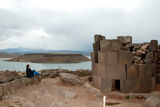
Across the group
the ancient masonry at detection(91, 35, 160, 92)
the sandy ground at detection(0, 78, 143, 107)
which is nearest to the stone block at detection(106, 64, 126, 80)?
the ancient masonry at detection(91, 35, 160, 92)

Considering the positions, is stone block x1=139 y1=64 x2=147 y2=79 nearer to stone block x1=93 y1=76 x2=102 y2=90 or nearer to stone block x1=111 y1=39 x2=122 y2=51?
stone block x1=111 y1=39 x2=122 y2=51

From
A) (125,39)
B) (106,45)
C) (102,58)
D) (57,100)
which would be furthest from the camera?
(125,39)

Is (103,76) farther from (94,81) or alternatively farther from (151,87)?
(151,87)

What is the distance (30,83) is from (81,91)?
270cm

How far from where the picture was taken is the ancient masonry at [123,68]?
7547 millimetres

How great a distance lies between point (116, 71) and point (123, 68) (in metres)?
0.38

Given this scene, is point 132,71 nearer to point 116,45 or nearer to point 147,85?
point 147,85

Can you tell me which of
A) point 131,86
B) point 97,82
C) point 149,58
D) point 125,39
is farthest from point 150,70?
point 97,82

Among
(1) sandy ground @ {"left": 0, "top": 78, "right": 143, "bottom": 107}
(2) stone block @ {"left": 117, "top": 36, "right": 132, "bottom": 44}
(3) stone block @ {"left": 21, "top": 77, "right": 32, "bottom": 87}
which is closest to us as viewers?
(1) sandy ground @ {"left": 0, "top": 78, "right": 143, "bottom": 107}

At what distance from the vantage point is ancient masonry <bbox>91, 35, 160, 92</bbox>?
755 centimetres

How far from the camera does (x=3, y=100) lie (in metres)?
5.11

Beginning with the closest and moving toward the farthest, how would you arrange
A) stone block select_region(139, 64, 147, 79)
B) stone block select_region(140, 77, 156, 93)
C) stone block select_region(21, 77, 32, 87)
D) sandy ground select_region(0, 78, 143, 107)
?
1. sandy ground select_region(0, 78, 143, 107)
2. stone block select_region(21, 77, 32, 87)
3. stone block select_region(139, 64, 147, 79)
4. stone block select_region(140, 77, 156, 93)

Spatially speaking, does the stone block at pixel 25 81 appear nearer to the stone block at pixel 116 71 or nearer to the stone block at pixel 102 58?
the stone block at pixel 102 58

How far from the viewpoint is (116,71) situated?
7.61 metres
